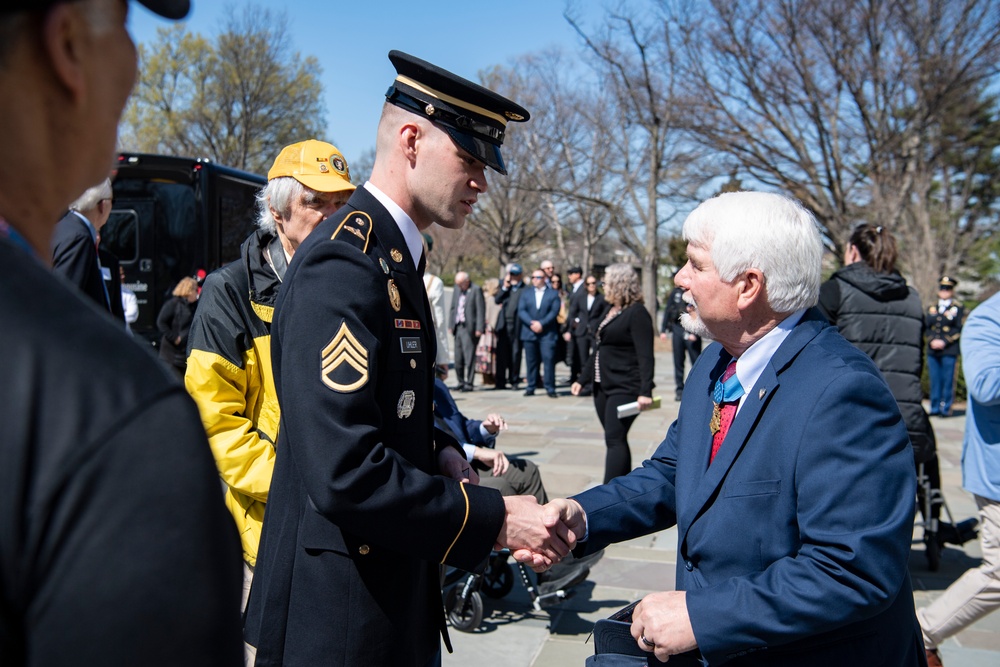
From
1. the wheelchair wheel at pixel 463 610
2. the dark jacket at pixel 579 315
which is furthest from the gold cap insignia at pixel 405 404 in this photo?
the dark jacket at pixel 579 315

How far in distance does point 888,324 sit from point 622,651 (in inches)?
141

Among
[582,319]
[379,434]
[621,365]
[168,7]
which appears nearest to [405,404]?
[379,434]

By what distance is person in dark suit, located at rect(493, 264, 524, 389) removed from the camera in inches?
566

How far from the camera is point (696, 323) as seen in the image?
7.34 ft

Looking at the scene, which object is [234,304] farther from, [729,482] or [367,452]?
[729,482]

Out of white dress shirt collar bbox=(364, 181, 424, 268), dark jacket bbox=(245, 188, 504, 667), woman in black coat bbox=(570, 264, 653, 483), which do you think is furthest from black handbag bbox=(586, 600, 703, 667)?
woman in black coat bbox=(570, 264, 653, 483)

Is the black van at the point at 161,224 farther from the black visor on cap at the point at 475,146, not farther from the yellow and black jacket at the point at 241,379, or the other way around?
the black visor on cap at the point at 475,146

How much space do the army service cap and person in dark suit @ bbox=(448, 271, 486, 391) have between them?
1161cm

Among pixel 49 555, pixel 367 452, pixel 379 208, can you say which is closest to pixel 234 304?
pixel 379 208

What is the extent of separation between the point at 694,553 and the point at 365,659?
81 cm

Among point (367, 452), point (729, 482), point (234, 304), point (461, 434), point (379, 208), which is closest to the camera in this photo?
point (367, 452)

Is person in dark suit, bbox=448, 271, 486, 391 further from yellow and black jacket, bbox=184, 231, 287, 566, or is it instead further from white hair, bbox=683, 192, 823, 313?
white hair, bbox=683, 192, 823, 313

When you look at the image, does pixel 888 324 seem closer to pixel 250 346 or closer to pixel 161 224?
pixel 250 346

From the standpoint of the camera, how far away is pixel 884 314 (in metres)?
4.86
